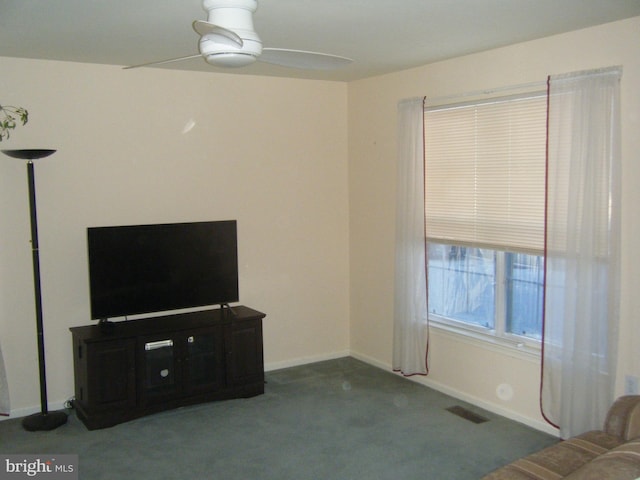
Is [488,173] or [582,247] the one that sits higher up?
[488,173]

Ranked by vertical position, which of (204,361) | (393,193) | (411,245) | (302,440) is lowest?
(302,440)

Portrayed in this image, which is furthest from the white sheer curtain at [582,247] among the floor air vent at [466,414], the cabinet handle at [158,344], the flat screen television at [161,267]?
the cabinet handle at [158,344]

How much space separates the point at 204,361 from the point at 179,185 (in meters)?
1.50

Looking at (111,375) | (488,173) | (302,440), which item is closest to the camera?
(302,440)

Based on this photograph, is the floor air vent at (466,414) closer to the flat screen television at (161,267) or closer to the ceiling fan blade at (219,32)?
the flat screen television at (161,267)

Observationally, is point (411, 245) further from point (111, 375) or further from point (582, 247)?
point (111, 375)

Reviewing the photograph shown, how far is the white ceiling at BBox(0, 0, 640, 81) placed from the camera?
122 inches

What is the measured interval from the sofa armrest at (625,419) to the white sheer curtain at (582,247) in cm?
64

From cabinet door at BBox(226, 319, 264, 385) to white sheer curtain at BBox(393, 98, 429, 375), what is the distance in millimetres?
1238

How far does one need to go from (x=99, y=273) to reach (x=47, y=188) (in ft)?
2.55

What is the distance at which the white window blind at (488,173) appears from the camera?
4.13 metres

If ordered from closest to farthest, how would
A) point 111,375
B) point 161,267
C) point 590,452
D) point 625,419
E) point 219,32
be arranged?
point 219,32, point 590,452, point 625,419, point 111,375, point 161,267

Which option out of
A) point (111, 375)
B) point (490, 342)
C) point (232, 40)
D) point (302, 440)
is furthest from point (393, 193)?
point (232, 40)

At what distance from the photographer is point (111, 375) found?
4375 mm
